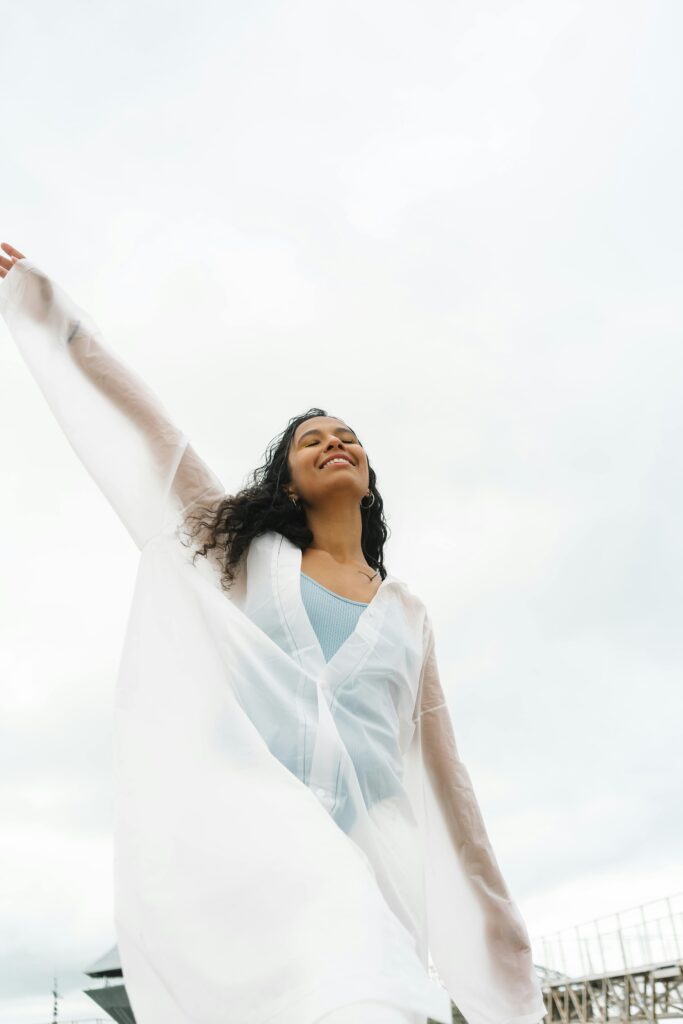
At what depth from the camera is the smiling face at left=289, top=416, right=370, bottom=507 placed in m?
3.74

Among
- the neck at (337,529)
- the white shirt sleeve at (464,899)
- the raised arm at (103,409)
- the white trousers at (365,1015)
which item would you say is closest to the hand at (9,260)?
the raised arm at (103,409)

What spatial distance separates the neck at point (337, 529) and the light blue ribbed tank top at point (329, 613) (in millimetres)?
338

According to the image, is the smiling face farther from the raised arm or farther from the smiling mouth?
the raised arm

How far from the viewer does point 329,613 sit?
129 inches

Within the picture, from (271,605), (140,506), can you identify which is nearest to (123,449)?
(140,506)

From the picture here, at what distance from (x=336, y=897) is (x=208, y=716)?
728 mm

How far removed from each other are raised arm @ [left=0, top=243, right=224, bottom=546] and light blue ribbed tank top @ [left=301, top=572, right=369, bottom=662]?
0.63m

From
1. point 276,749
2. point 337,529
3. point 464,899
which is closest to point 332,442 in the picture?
point 337,529

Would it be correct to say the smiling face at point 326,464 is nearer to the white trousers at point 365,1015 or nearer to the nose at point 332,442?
the nose at point 332,442

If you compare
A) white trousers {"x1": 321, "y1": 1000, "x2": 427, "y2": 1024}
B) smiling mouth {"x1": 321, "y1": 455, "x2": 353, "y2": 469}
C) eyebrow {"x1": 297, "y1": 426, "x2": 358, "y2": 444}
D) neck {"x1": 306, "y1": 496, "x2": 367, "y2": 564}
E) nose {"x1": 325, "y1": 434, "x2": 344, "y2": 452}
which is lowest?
white trousers {"x1": 321, "y1": 1000, "x2": 427, "y2": 1024}

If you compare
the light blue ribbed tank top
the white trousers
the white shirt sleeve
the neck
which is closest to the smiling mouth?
the neck

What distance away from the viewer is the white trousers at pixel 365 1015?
1824 mm

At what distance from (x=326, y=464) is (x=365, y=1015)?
2.28m

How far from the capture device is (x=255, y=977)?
2029 mm
